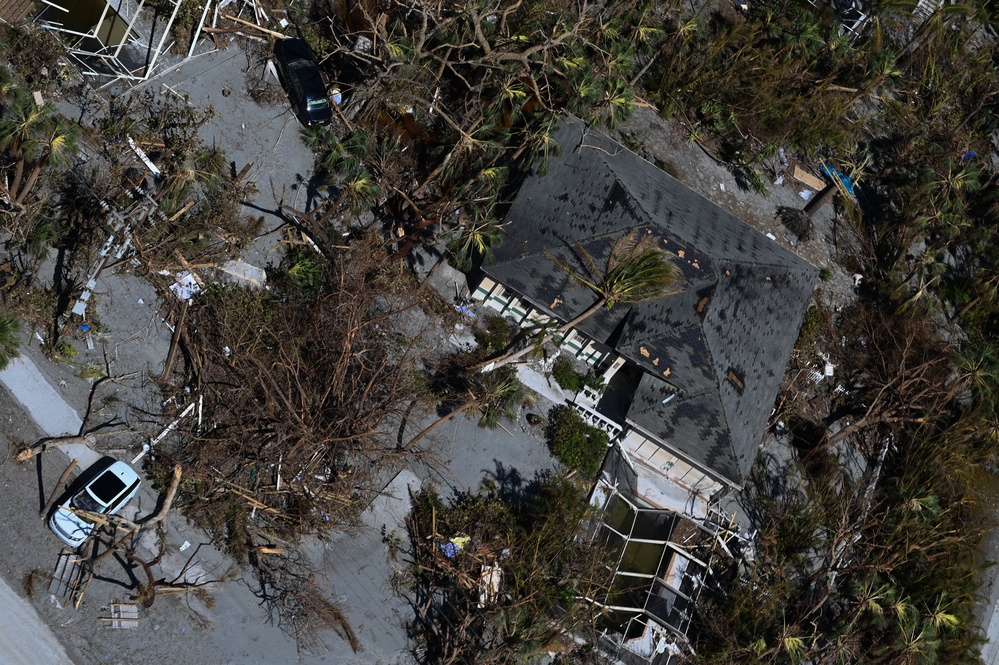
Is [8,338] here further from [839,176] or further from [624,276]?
[839,176]

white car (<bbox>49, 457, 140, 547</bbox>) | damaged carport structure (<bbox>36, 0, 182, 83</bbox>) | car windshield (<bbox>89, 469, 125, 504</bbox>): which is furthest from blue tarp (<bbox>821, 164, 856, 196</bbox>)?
car windshield (<bbox>89, 469, 125, 504</bbox>)

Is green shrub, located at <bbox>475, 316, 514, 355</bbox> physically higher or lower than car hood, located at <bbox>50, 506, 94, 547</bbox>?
higher

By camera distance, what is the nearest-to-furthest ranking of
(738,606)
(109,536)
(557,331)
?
1. (109,536)
2. (738,606)
3. (557,331)

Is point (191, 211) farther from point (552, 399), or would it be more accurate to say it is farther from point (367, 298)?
point (552, 399)

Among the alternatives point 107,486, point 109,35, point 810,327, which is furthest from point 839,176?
point 107,486

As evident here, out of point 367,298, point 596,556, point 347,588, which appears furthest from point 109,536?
point 596,556

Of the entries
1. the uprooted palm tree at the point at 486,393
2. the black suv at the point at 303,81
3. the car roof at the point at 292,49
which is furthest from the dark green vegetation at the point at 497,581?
the car roof at the point at 292,49

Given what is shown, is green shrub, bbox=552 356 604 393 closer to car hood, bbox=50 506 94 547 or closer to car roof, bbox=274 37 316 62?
car roof, bbox=274 37 316 62
